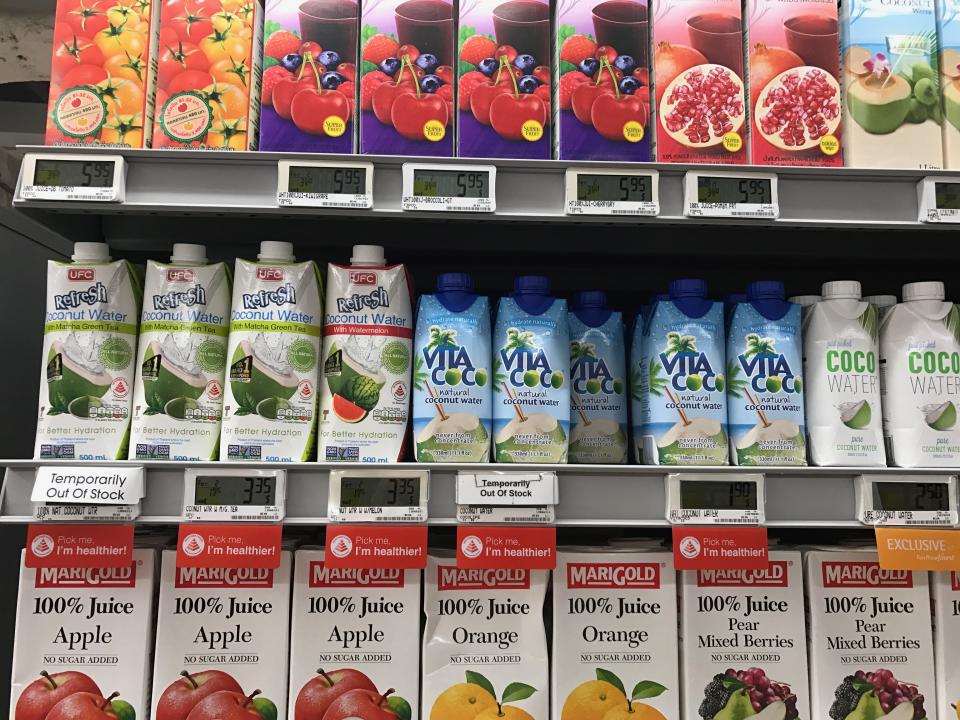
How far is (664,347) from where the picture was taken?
1232 mm

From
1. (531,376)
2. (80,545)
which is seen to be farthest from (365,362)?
(80,545)

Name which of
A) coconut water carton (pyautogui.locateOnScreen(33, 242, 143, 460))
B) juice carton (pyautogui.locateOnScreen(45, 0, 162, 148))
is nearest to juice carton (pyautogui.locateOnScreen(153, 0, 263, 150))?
juice carton (pyautogui.locateOnScreen(45, 0, 162, 148))

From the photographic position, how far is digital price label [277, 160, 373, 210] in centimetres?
108

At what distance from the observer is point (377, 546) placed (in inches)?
41.1

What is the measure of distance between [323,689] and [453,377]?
0.53 meters

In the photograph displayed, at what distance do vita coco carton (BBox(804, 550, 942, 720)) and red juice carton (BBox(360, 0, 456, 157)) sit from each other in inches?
37.0

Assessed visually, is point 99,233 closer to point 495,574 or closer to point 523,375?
point 523,375

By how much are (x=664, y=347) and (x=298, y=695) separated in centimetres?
82

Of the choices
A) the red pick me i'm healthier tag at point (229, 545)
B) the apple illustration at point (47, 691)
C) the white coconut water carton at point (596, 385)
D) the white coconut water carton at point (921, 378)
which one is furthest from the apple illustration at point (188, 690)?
the white coconut water carton at point (921, 378)

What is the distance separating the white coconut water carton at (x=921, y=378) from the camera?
1.16 meters

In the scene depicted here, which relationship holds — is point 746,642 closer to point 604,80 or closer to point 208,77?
point 604,80

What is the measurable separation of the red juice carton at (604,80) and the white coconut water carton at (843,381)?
1.37ft

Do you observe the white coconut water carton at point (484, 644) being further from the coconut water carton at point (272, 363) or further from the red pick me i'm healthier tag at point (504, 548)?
the coconut water carton at point (272, 363)

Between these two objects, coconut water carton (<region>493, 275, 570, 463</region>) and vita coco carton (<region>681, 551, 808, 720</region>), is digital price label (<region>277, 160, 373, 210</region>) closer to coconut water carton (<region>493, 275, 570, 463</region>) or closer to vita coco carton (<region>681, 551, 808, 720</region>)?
coconut water carton (<region>493, 275, 570, 463</region>)
